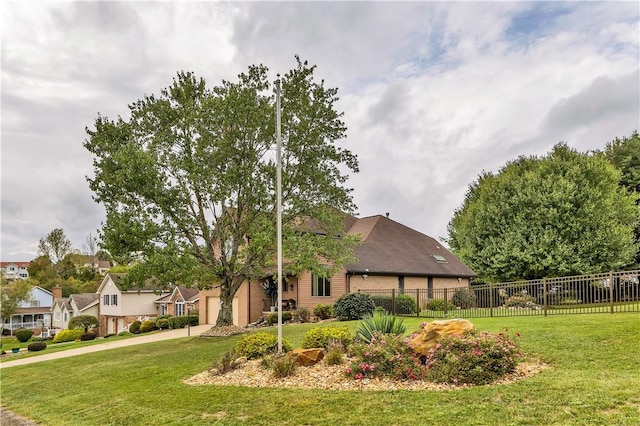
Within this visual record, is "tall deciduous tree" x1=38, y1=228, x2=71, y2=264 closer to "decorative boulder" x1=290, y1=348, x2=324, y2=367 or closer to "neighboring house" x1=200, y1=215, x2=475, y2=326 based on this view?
"neighboring house" x1=200, y1=215, x2=475, y2=326

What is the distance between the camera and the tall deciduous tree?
256 feet

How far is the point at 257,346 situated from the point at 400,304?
13385 mm

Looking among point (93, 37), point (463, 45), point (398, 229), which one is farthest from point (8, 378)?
point (398, 229)

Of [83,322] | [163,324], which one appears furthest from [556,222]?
[83,322]

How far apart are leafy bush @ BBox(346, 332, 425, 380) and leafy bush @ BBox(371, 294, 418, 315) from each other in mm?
14728

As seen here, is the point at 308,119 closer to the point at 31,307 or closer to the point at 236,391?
the point at 236,391

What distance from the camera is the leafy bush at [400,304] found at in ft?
79.0

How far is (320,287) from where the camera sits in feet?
92.8

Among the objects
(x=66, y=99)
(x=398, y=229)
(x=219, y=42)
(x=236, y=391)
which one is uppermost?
(x=219, y=42)

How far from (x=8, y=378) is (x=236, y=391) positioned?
11.4 metres

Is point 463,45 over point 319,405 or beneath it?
over

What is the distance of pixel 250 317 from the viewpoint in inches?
1113

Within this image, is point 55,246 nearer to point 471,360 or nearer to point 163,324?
point 163,324

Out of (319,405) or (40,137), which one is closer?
(319,405)
